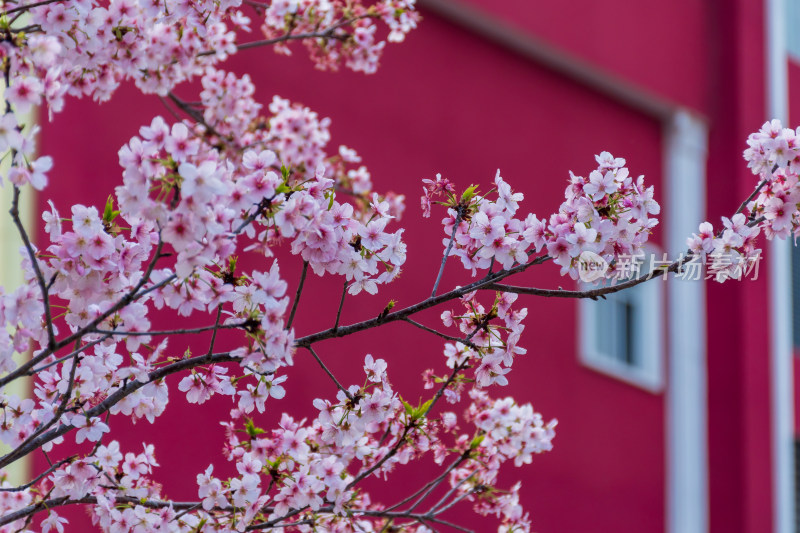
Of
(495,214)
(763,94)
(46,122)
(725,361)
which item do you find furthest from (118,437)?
(763,94)

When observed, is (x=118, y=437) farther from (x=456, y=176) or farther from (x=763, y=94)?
(x=763, y=94)

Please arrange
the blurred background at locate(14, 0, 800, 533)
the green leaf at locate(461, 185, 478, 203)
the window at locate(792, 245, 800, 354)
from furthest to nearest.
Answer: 1. the window at locate(792, 245, 800, 354)
2. the blurred background at locate(14, 0, 800, 533)
3. the green leaf at locate(461, 185, 478, 203)

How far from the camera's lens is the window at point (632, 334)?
8477 millimetres

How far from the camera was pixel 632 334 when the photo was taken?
350 inches

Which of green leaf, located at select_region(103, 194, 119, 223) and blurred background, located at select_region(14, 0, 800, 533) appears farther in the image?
blurred background, located at select_region(14, 0, 800, 533)

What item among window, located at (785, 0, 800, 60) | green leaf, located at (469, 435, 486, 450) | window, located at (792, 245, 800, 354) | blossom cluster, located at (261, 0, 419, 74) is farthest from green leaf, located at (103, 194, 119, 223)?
window, located at (785, 0, 800, 60)

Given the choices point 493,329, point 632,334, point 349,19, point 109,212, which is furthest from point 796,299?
point 109,212

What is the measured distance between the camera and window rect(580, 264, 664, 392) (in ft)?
27.8

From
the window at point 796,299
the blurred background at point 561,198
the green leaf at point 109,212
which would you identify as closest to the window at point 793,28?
the blurred background at point 561,198

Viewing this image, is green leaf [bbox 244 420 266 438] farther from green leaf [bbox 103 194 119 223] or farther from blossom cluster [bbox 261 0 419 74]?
blossom cluster [bbox 261 0 419 74]

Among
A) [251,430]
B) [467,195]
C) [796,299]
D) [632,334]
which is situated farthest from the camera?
[796,299]

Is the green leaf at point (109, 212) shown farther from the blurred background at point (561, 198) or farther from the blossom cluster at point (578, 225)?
the blurred background at point (561, 198)

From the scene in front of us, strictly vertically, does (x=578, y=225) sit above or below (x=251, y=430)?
above

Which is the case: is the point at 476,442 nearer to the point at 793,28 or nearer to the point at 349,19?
the point at 349,19
